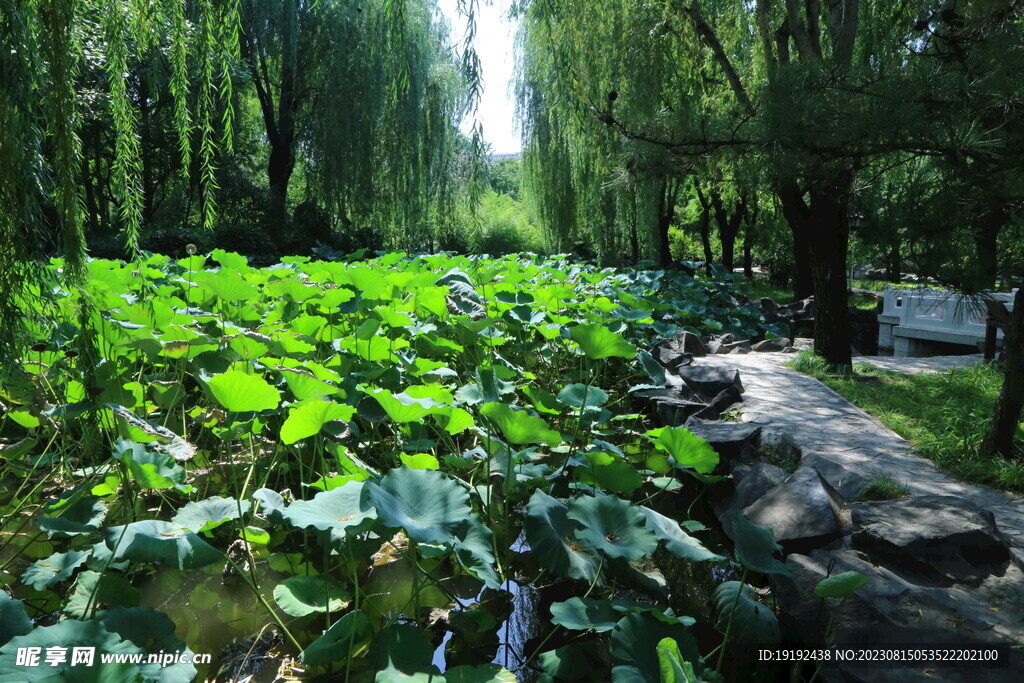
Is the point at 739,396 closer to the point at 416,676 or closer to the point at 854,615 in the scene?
the point at 854,615

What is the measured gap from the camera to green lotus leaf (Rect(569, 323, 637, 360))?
90.9 inches

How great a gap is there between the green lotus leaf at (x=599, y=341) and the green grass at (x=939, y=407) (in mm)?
1369

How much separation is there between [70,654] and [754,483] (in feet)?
6.45

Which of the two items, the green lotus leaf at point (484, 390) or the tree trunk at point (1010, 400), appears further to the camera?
the tree trunk at point (1010, 400)

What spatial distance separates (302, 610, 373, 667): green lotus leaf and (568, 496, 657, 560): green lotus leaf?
1.65 ft

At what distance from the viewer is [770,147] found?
3.21m

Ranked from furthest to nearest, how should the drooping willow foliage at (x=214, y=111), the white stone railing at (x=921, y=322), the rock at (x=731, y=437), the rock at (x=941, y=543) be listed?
the white stone railing at (x=921, y=322) < the rock at (x=731, y=437) < the rock at (x=941, y=543) < the drooping willow foliage at (x=214, y=111)

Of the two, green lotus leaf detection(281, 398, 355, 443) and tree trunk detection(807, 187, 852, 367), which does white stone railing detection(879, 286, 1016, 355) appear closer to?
tree trunk detection(807, 187, 852, 367)

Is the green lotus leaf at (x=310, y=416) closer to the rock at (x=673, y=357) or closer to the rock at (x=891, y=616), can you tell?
the rock at (x=891, y=616)

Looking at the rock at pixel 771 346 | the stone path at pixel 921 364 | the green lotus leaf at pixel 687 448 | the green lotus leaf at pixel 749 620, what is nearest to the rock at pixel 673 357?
the rock at pixel 771 346

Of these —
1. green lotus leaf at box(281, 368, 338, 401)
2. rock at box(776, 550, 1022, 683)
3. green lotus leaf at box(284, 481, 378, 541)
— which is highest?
green lotus leaf at box(281, 368, 338, 401)

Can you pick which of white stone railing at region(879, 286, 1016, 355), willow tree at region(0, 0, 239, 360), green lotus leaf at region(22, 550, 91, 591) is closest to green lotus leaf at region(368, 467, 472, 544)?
green lotus leaf at region(22, 550, 91, 591)

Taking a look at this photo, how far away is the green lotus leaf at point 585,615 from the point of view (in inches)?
53.8

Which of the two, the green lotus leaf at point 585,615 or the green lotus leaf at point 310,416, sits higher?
the green lotus leaf at point 310,416
